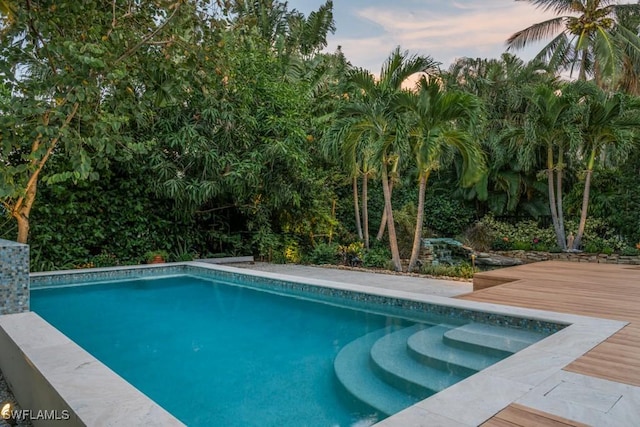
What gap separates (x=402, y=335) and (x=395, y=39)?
9968 mm

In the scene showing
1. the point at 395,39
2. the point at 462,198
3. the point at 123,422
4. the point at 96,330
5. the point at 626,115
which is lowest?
the point at 96,330

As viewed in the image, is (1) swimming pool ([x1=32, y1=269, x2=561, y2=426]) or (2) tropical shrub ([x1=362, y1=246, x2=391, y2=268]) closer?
(1) swimming pool ([x1=32, y1=269, x2=561, y2=426])

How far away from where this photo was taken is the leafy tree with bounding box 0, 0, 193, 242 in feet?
11.0

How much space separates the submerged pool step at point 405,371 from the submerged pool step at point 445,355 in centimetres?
5

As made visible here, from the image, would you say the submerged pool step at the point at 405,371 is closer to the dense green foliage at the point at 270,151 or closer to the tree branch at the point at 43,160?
the dense green foliage at the point at 270,151

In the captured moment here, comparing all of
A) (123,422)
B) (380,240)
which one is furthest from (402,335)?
(380,240)

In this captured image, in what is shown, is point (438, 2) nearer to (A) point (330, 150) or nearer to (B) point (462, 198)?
(A) point (330, 150)

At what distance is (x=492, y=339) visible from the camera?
4.00 meters

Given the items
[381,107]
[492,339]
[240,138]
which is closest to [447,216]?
[381,107]

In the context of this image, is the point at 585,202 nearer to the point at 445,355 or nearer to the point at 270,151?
the point at 270,151

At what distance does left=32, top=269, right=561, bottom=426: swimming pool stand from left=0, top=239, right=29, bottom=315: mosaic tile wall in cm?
86

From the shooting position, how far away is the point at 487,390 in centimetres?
252

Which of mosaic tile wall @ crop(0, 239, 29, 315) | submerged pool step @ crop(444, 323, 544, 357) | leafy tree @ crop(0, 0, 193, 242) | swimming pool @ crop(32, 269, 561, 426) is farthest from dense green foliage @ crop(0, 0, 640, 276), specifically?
submerged pool step @ crop(444, 323, 544, 357)

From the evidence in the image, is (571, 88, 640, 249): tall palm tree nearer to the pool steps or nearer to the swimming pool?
the swimming pool
